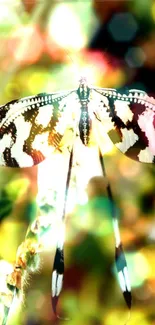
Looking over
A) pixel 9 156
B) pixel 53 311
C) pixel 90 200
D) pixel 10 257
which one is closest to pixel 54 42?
pixel 9 156

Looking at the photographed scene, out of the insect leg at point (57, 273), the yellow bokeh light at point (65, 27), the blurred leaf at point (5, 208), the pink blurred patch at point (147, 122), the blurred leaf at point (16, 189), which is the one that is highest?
the yellow bokeh light at point (65, 27)

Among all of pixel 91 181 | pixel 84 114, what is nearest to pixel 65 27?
pixel 84 114

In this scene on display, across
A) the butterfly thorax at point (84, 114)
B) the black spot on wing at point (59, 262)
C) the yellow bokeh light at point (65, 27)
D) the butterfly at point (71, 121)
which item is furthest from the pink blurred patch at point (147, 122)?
the black spot on wing at point (59, 262)

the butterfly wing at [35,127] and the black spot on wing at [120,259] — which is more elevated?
the butterfly wing at [35,127]

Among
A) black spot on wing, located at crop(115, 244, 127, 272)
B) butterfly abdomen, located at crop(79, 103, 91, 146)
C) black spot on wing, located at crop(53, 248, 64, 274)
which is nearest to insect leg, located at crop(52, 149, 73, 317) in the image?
black spot on wing, located at crop(53, 248, 64, 274)

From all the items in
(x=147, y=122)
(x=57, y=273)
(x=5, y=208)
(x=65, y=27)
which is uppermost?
(x=65, y=27)

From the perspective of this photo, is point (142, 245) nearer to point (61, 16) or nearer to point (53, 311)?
point (53, 311)

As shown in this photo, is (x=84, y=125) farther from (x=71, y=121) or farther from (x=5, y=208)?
(x=5, y=208)

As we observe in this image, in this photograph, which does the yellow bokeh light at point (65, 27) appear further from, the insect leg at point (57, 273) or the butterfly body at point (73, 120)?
the insect leg at point (57, 273)
